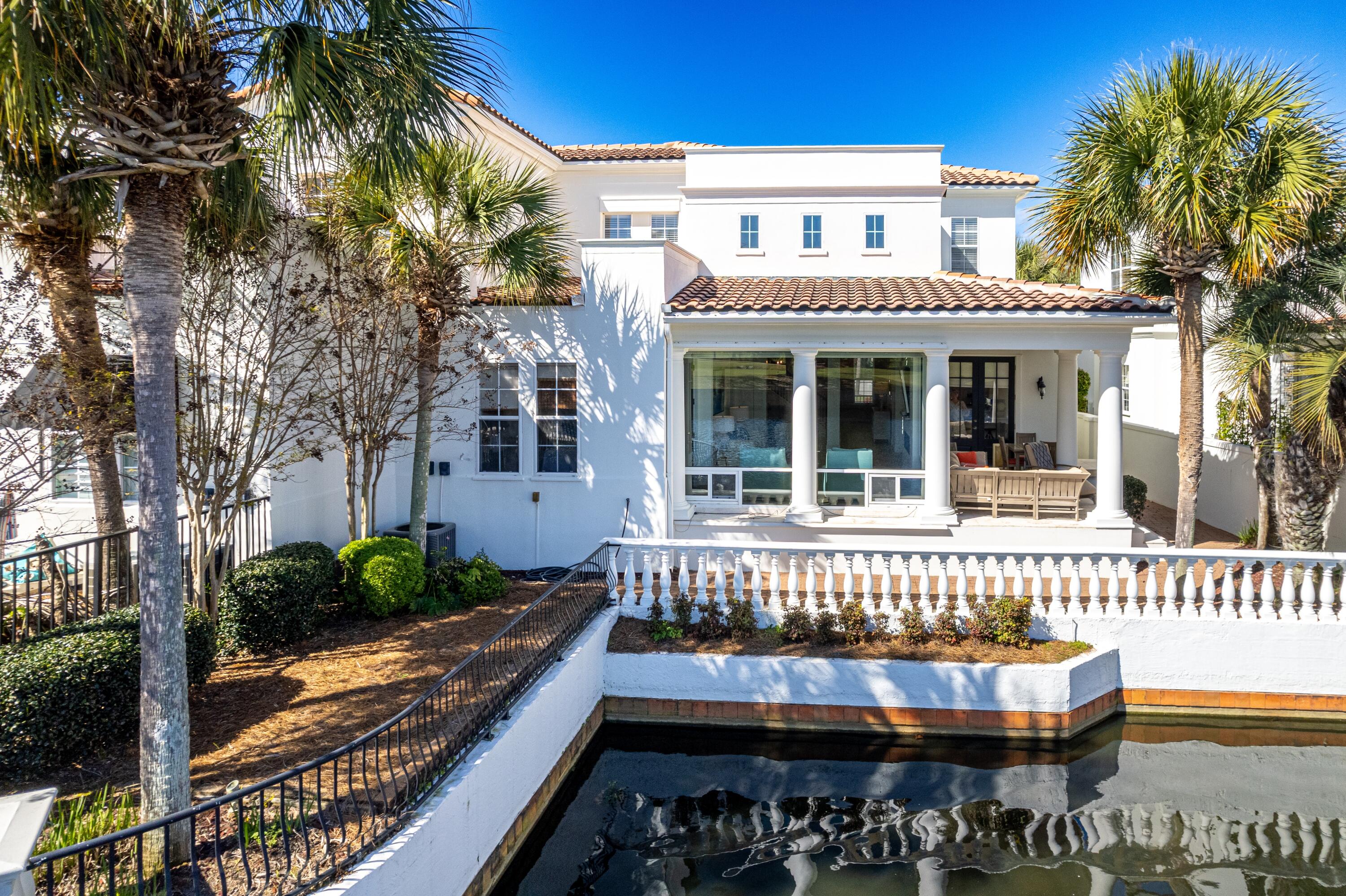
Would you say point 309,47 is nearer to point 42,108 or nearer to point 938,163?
point 42,108

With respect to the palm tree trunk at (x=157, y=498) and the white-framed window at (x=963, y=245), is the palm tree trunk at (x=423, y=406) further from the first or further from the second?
the white-framed window at (x=963, y=245)

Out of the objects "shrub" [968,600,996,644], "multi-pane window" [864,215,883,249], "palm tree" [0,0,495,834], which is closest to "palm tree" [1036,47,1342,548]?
"shrub" [968,600,996,644]

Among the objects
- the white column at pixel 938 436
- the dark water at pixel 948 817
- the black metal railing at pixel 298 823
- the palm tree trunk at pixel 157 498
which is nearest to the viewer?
the black metal railing at pixel 298 823

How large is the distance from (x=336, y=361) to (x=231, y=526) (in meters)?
2.98

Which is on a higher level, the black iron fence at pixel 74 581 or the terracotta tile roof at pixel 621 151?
the terracotta tile roof at pixel 621 151

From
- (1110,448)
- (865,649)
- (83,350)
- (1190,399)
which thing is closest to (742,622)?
(865,649)

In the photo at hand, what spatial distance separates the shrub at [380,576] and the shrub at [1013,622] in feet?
24.2

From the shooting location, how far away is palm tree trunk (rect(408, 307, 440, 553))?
11.6 metres

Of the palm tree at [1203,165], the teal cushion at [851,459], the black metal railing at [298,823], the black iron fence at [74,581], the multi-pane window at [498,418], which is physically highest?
the palm tree at [1203,165]

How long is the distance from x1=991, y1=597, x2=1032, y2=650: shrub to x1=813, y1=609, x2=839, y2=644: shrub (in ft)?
6.24

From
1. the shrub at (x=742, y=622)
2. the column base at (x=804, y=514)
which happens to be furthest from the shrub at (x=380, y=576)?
the column base at (x=804, y=514)

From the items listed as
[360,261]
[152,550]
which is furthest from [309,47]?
[360,261]

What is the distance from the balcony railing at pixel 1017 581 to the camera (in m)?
9.94

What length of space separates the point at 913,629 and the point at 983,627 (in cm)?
83
